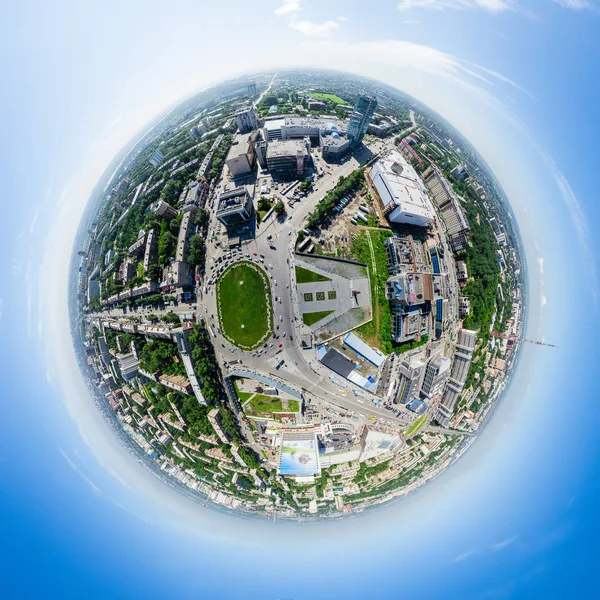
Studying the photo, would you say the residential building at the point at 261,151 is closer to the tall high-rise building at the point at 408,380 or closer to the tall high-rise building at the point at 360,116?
the tall high-rise building at the point at 360,116

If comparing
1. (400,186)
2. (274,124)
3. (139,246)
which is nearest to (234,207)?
(139,246)

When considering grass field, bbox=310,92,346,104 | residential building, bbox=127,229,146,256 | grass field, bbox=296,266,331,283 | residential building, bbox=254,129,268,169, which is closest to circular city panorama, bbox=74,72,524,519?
grass field, bbox=296,266,331,283

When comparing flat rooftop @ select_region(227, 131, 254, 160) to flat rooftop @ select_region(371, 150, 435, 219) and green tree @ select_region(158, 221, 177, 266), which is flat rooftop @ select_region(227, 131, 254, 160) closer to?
green tree @ select_region(158, 221, 177, 266)

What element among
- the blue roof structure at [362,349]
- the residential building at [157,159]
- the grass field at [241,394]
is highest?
the residential building at [157,159]

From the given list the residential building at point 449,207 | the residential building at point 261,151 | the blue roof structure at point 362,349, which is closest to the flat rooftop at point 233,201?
the residential building at point 261,151

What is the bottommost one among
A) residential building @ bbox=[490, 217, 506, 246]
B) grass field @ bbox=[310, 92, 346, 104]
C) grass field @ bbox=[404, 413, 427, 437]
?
grass field @ bbox=[404, 413, 427, 437]

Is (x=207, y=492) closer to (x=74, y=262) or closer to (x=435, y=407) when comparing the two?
(x=435, y=407)

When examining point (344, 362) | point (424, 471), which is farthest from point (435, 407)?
point (344, 362)
